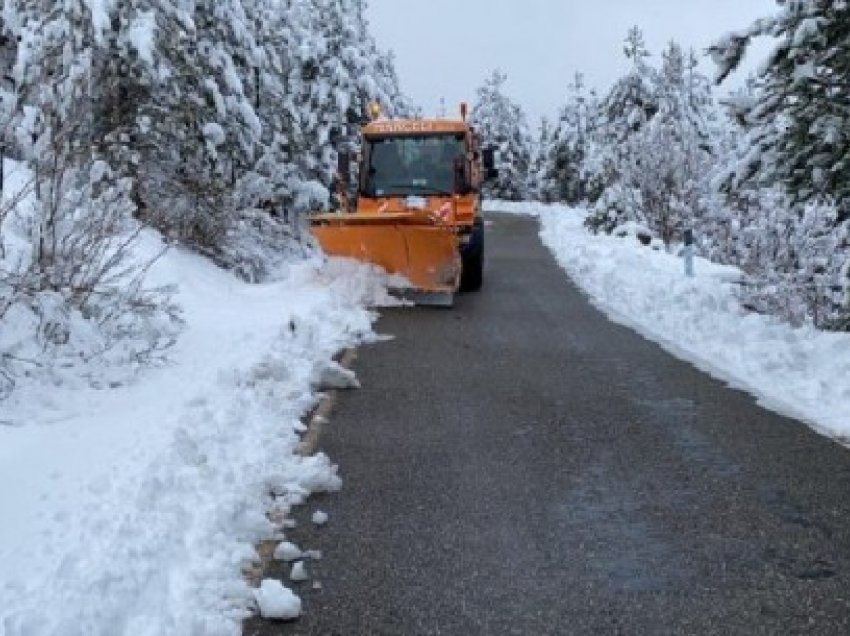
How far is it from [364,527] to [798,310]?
13.2 meters

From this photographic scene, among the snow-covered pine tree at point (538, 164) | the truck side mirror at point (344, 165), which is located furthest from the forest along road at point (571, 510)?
the snow-covered pine tree at point (538, 164)

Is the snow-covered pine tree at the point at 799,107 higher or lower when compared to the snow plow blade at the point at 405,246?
higher

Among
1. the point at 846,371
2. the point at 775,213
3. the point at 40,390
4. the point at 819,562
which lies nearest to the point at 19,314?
the point at 40,390

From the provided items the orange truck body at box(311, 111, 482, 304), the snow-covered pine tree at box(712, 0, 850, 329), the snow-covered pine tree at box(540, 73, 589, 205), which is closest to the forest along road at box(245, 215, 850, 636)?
the snow-covered pine tree at box(712, 0, 850, 329)

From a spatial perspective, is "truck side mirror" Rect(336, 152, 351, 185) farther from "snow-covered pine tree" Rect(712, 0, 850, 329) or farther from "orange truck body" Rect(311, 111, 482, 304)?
"snow-covered pine tree" Rect(712, 0, 850, 329)

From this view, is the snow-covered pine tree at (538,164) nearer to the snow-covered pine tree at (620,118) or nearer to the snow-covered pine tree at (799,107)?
the snow-covered pine tree at (620,118)

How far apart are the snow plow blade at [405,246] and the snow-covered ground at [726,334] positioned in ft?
Result: 7.82

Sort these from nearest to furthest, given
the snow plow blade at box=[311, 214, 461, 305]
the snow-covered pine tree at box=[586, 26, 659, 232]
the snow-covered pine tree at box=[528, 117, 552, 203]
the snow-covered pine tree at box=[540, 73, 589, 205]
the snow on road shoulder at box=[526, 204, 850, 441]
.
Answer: the snow on road shoulder at box=[526, 204, 850, 441] → the snow plow blade at box=[311, 214, 461, 305] → the snow-covered pine tree at box=[586, 26, 659, 232] → the snow-covered pine tree at box=[540, 73, 589, 205] → the snow-covered pine tree at box=[528, 117, 552, 203]

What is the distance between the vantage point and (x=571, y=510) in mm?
5566

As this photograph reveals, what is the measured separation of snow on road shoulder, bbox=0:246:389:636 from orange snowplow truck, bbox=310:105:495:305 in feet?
16.5

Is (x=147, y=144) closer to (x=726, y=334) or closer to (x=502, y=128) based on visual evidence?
(x=726, y=334)

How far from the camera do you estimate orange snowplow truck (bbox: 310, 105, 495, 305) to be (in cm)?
1448

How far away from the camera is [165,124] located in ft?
53.2

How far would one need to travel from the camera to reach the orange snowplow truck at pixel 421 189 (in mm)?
14477
